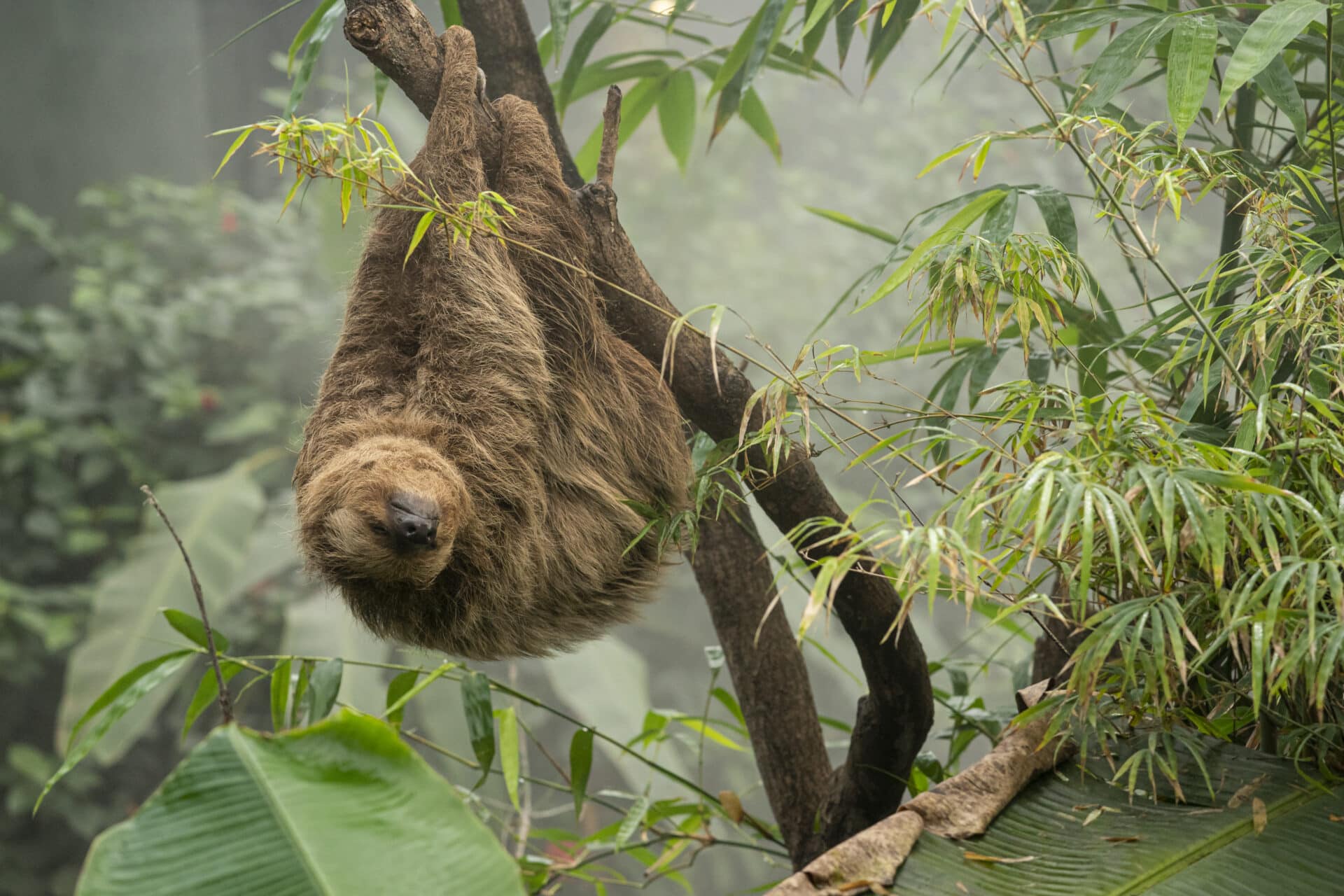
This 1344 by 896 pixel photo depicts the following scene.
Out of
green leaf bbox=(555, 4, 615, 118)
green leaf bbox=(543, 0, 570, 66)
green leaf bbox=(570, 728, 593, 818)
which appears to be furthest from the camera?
green leaf bbox=(555, 4, 615, 118)

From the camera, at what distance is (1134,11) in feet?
4.29

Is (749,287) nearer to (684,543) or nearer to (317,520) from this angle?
(684,543)

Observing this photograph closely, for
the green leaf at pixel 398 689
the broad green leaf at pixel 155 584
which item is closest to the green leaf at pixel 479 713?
the green leaf at pixel 398 689

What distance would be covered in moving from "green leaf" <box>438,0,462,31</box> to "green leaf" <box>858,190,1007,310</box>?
959 millimetres

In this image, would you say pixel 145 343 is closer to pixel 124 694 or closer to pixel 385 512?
pixel 124 694

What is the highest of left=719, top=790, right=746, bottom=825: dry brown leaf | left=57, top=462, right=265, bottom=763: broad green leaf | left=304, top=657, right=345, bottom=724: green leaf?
left=304, top=657, right=345, bottom=724: green leaf

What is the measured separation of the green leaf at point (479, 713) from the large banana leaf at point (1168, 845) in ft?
1.85

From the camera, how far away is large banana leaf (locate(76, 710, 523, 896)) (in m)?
0.73

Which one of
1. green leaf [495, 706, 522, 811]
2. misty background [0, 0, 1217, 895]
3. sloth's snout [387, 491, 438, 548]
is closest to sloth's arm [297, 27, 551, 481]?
sloth's snout [387, 491, 438, 548]

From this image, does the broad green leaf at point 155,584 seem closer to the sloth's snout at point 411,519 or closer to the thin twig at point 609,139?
the sloth's snout at point 411,519

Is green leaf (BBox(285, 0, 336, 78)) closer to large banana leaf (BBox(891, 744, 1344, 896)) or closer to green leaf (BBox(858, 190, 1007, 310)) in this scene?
green leaf (BBox(858, 190, 1007, 310))

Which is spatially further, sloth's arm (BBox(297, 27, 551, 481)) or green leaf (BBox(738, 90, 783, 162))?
green leaf (BBox(738, 90, 783, 162))

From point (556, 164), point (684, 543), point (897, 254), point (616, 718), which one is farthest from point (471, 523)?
point (616, 718)

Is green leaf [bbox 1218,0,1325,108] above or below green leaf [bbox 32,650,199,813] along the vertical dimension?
above
